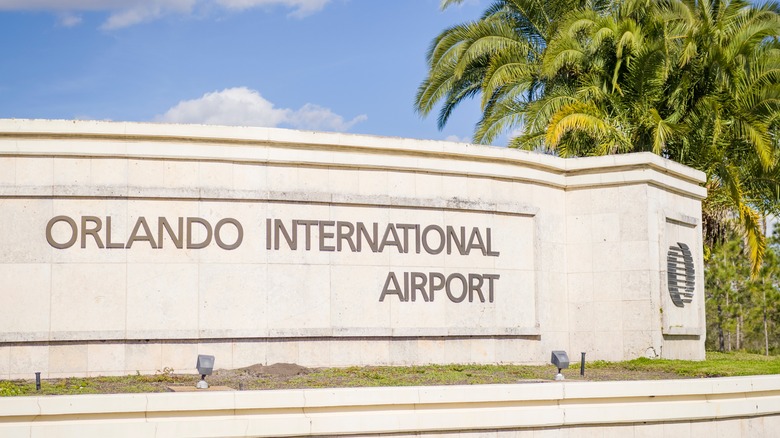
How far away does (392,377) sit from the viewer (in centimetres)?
1334

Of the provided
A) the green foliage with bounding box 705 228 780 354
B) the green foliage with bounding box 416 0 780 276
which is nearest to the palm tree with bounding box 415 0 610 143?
the green foliage with bounding box 416 0 780 276

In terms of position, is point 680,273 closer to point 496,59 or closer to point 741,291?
point 496,59

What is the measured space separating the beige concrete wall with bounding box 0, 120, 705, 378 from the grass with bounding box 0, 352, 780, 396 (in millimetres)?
752

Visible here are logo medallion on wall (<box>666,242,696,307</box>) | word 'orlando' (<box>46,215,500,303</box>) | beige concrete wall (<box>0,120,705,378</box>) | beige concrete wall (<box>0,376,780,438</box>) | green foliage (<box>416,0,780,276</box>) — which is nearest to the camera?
beige concrete wall (<box>0,376,780,438</box>)

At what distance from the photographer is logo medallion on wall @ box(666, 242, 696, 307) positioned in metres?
18.4

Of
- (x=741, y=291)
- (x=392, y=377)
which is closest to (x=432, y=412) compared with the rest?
(x=392, y=377)

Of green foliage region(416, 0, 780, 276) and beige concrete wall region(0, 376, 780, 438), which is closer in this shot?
beige concrete wall region(0, 376, 780, 438)

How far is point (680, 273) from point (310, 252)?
7.79 meters

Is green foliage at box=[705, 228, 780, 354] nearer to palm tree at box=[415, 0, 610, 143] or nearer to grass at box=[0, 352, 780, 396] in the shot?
palm tree at box=[415, 0, 610, 143]

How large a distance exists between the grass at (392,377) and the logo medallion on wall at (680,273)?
2281mm

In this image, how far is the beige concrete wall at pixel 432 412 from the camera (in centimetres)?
885

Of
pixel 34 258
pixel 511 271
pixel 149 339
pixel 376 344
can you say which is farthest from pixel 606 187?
pixel 34 258

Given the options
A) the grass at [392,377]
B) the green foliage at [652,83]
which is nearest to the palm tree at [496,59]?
the green foliage at [652,83]

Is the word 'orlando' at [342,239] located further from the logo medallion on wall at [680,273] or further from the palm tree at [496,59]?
the palm tree at [496,59]
